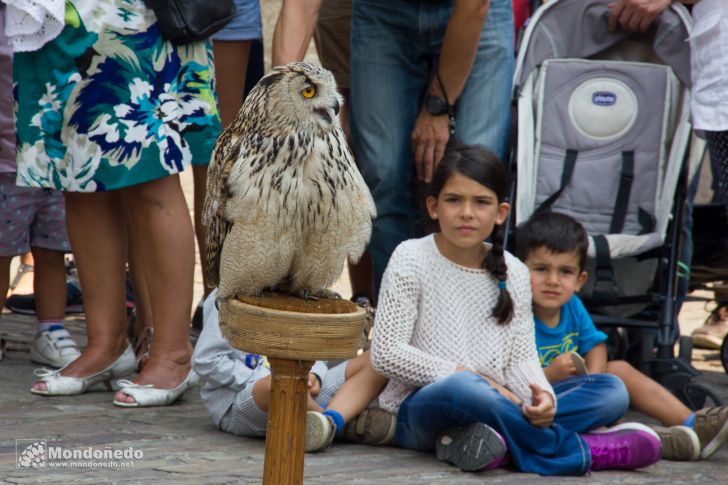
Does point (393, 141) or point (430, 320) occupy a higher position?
point (393, 141)

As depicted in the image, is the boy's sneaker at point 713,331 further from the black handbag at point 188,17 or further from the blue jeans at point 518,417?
the black handbag at point 188,17

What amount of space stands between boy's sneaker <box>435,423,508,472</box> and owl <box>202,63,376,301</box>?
0.88m

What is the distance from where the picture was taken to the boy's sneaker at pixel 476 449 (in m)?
3.35

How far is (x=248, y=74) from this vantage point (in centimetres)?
515

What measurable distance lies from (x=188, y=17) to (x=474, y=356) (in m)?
1.42

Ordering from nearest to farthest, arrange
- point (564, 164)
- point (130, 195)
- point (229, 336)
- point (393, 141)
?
point (229, 336), point (130, 195), point (393, 141), point (564, 164)

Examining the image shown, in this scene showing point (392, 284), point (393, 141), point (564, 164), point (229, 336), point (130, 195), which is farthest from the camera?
point (564, 164)

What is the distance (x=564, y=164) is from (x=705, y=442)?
1.37 m

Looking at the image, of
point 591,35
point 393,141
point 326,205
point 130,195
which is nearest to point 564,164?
point 591,35

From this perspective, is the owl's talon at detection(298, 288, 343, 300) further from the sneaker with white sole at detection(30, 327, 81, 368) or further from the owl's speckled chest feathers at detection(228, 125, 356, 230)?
the sneaker with white sole at detection(30, 327, 81, 368)

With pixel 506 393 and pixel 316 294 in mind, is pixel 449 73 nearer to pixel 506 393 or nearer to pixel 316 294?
pixel 506 393

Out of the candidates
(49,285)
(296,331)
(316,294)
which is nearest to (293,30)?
(316,294)

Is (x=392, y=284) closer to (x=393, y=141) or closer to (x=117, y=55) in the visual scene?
(x=393, y=141)

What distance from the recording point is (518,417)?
3422 millimetres
